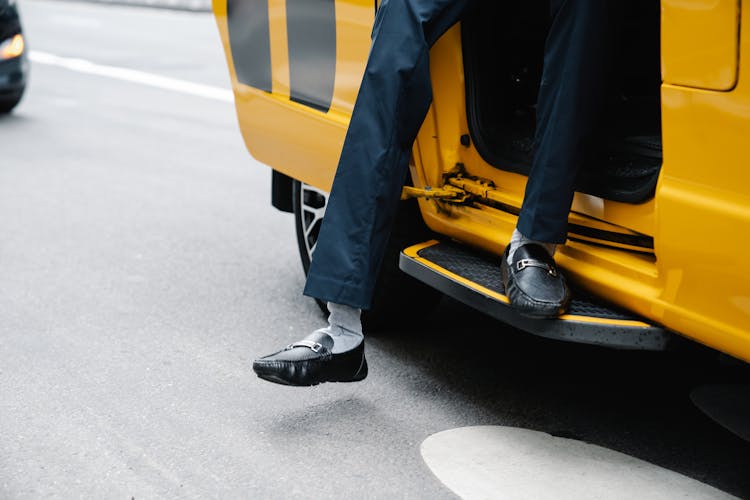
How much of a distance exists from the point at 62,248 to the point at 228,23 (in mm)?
1473

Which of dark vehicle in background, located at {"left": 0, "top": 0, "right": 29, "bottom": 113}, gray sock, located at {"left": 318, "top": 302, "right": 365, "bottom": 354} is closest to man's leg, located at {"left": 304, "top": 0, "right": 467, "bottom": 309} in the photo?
gray sock, located at {"left": 318, "top": 302, "right": 365, "bottom": 354}

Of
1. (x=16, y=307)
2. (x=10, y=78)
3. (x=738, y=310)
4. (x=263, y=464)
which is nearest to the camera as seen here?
(x=738, y=310)

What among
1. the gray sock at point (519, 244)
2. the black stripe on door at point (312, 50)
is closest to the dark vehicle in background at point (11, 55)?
the black stripe on door at point (312, 50)

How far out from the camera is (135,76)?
435 inches

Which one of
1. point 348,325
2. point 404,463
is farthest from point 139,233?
point 404,463

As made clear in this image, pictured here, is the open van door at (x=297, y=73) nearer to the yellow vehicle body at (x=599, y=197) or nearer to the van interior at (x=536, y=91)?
the yellow vehicle body at (x=599, y=197)

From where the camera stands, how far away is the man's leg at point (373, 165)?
121 inches

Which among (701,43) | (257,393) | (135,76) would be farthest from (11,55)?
(701,43)

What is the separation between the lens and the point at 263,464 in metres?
2.98

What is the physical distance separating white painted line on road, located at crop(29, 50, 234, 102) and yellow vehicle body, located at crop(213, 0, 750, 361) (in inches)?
222

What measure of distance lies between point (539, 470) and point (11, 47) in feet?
22.0

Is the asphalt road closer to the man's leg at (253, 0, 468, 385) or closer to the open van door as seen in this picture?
the man's leg at (253, 0, 468, 385)

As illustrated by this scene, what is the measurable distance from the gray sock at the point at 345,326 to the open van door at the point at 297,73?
0.64 metres

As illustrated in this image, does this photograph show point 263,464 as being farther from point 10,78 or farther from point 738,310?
point 10,78
